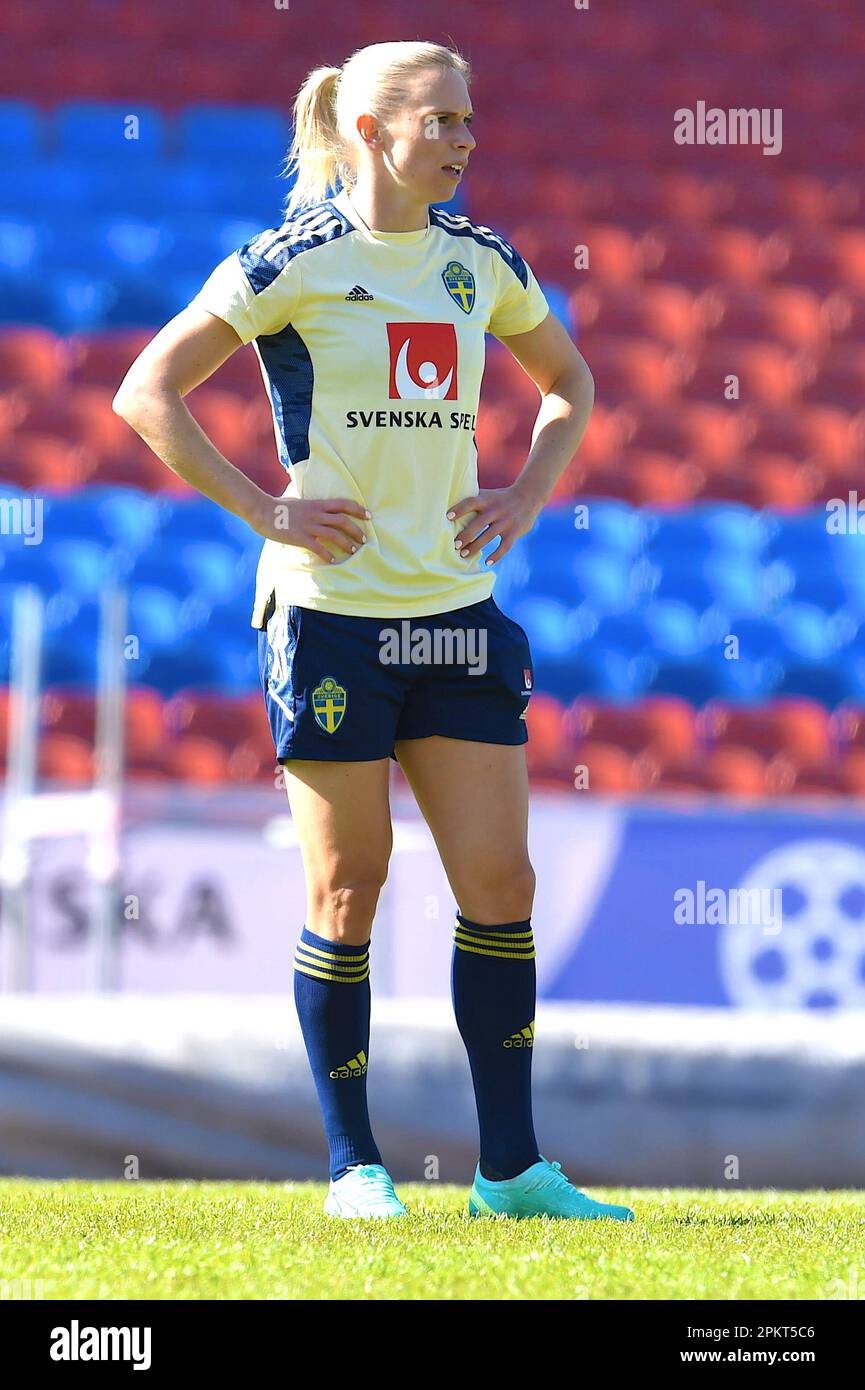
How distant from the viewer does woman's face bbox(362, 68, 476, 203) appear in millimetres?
2430

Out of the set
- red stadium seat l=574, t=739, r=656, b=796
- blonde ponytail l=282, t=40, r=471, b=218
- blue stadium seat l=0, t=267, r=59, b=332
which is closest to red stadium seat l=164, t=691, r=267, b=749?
red stadium seat l=574, t=739, r=656, b=796

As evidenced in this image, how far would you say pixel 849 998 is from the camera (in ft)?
16.5

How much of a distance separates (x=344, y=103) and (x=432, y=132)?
0.58 ft

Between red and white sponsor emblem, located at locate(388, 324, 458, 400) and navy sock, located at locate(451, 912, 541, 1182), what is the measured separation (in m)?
0.76

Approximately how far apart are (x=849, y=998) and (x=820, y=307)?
3.32 meters

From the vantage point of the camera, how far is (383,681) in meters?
2.46

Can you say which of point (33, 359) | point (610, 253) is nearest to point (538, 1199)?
point (33, 359)

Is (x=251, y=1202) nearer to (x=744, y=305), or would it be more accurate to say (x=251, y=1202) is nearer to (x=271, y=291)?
(x=271, y=291)

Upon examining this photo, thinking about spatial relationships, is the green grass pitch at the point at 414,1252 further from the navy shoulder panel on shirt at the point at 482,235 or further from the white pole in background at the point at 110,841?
the white pole in background at the point at 110,841

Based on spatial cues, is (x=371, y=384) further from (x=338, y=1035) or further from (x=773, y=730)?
(x=773, y=730)

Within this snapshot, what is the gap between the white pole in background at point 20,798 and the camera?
489 cm

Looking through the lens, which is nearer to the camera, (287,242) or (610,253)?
(287,242)

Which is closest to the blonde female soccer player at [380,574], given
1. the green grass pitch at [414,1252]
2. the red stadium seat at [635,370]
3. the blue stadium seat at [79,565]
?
the green grass pitch at [414,1252]

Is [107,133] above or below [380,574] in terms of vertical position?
above
